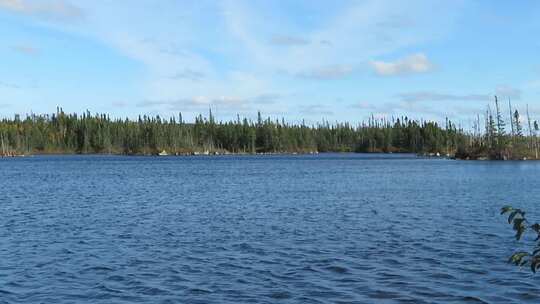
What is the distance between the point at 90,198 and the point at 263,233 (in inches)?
1148

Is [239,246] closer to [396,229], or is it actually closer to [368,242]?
[368,242]

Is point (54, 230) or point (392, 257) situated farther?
point (54, 230)

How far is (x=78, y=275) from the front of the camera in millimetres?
21859

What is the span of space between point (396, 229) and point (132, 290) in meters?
16.9

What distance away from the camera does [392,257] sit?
24.3 m

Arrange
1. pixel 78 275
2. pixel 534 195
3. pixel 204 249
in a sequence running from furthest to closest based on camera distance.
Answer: pixel 534 195 → pixel 204 249 → pixel 78 275

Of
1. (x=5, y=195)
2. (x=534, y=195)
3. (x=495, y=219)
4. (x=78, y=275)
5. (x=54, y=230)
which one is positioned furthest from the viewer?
(x=5, y=195)

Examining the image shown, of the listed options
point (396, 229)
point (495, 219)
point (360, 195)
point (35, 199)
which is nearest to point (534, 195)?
point (360, 195)

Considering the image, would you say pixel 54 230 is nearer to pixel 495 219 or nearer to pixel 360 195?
pixel 495 219

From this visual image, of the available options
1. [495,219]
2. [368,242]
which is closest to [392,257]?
[368,242]

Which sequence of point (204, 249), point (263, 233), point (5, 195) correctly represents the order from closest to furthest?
point (204, 249), point (263, 233), point (5, 195)

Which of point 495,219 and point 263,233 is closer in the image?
point 263,233

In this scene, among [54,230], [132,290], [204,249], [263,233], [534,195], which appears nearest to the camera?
[132,290]

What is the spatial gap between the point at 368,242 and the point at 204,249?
7.43 m
